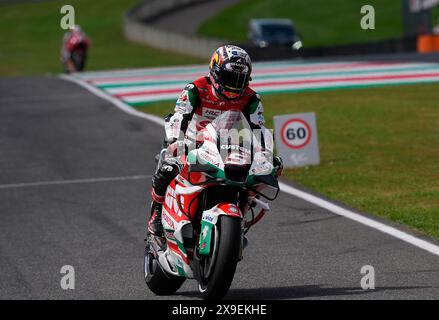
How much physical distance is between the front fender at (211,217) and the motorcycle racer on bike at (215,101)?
57cm

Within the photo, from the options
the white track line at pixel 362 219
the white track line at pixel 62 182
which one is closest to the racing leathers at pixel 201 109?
the white track line at pixel 362 219

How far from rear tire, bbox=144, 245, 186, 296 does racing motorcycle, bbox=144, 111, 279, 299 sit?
7 cm

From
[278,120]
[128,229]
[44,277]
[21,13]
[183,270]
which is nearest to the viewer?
[183,270]

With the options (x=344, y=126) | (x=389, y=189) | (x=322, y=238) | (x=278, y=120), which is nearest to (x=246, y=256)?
(x=322, y=238)

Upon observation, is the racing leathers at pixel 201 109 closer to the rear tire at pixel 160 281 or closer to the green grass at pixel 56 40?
the rear tire at pixel 160 281

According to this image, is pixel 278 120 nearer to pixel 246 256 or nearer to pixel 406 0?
pixel 246 256

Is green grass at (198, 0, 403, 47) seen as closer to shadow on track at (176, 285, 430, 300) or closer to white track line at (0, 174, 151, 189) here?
white track line at (0, 174, 151, 189)

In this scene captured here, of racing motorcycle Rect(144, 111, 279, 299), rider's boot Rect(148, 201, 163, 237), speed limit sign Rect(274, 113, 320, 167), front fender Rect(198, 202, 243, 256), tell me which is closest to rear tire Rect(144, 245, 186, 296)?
racing motorcycle Rect(144, 111, 279, 299)

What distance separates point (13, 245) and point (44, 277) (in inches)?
62.3

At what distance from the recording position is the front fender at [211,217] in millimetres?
7663

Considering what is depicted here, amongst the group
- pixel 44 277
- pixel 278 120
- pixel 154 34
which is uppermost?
pixel 154 34

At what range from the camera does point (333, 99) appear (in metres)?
22.9

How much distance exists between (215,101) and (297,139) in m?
7.02

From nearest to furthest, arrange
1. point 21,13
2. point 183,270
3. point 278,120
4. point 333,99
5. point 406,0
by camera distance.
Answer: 1. point 183,270
2. point 278,120
3. point 333,99
4. point 406,0
5. point 21,13
